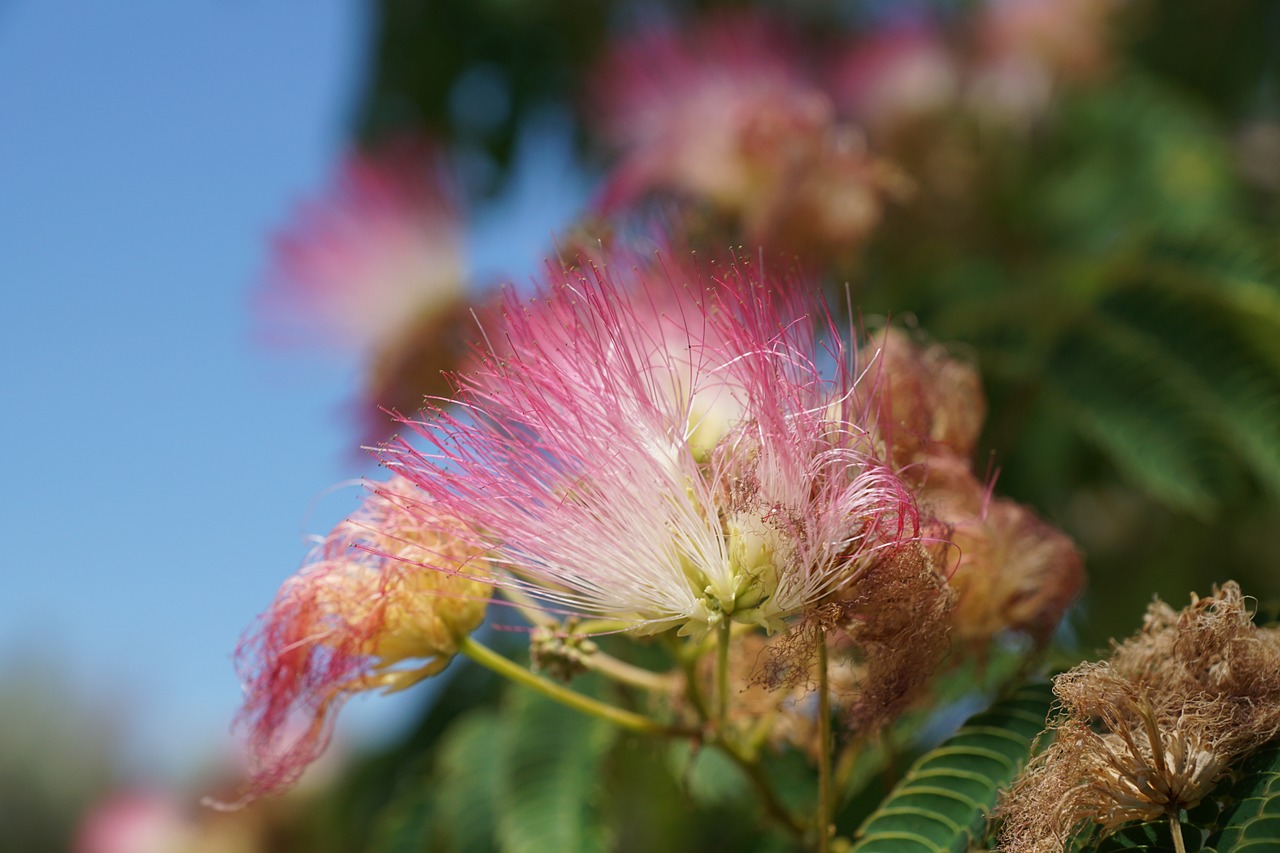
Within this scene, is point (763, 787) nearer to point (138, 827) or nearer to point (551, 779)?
point (551, 779)

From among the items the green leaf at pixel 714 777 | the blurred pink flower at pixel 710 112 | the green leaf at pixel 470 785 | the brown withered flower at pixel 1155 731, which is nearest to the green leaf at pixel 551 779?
the green leaf at pixel 470 785

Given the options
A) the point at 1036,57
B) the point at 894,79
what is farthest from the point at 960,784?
the point at 1036,57

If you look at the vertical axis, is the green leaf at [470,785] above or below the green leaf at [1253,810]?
below

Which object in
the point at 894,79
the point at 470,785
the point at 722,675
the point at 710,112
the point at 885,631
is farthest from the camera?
the point at 894,79

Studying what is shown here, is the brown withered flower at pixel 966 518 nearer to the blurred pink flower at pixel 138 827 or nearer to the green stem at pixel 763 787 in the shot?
the green stem at pixel 763 787

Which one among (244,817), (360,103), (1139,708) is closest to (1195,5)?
(360,103)

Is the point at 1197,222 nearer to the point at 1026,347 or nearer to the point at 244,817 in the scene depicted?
the point at 1026,347
